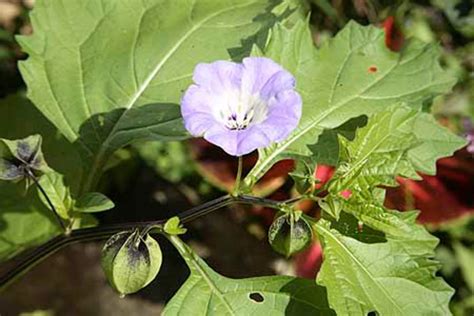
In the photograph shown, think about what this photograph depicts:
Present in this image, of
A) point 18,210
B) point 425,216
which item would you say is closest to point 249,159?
point 425,216

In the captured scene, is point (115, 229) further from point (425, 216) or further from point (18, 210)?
point (425, 216)

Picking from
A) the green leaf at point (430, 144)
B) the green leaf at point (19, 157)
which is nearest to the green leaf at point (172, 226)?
the green leaf at point (19, 157)

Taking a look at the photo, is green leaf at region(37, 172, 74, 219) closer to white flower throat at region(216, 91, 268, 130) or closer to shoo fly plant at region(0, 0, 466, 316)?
shoo fly plant at region(0, 0, 466, 316)

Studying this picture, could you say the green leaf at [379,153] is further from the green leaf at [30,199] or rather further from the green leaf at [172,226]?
the green leaf at [30,199]

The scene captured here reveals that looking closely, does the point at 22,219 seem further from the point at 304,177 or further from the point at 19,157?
the point at 304,177

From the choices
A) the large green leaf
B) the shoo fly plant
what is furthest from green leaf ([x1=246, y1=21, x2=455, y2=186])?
the large green leaf
